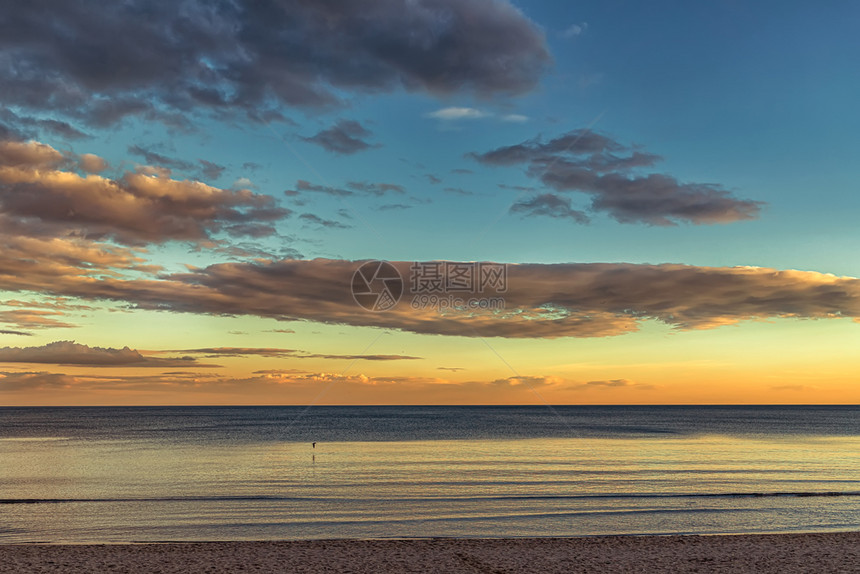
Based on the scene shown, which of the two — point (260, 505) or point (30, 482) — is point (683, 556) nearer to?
point (260, 505)

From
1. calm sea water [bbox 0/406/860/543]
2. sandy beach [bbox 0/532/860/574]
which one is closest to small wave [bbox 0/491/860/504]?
calm sea water [bbox 0/406/860/543]

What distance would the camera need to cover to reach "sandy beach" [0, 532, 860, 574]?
16.9m

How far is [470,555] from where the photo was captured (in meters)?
18.6

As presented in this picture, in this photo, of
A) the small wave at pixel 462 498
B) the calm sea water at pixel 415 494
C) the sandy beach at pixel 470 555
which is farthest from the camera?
the small wave at pixel 462 498

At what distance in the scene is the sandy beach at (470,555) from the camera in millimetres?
16922

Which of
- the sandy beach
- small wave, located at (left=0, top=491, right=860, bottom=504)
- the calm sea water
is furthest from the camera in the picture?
small wave, located at (left=0, top=491, right=860, bottom=504)

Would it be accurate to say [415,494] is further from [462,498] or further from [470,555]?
[470,555]

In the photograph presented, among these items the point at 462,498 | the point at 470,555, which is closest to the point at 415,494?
the point at 462,498

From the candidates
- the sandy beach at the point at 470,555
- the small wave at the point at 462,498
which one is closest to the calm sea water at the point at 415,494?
the small wave at the point at 462,498

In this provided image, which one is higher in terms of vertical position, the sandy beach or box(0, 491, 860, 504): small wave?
the sandy beach

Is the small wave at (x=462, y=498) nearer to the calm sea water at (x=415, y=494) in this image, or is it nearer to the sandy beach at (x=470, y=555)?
the calm sea water at (x=415, y=494)

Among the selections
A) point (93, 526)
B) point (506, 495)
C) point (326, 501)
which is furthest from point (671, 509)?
point (93, 526)

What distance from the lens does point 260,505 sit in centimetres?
3141

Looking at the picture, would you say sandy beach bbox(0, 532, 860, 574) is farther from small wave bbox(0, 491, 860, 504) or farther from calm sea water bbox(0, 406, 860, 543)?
small wave bbox(0, 491, 860, 504)
